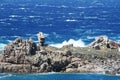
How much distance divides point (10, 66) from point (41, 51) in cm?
666

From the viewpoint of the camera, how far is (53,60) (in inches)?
4633

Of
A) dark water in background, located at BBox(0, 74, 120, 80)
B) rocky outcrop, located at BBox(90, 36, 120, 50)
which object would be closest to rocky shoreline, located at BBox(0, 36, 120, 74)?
rocky outcrop, located at BBox(90, 36, 120, 50)

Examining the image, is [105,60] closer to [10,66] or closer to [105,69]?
[105,69]

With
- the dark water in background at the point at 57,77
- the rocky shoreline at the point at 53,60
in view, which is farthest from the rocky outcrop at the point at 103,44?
the dark water in background at the point at 57,77

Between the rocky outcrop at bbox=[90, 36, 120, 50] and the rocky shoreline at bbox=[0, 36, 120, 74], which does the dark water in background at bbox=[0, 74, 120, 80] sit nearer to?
the rocky shoreline at bbox=[0, 36, 120, 74]

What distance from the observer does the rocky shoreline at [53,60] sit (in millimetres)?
117500

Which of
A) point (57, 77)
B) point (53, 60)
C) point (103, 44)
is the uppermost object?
point (103, 44)

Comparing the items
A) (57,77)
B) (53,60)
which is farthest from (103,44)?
A: (57,77)

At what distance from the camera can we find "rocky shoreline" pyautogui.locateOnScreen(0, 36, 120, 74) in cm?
11750

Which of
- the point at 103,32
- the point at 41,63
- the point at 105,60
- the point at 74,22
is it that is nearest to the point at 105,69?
the point at 105,60

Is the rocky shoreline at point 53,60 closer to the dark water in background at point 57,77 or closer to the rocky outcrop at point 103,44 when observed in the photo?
the rocky outcrop at point 103,44

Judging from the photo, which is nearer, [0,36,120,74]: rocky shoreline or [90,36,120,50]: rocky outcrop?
[0,36,120,74]: rocky shoreline

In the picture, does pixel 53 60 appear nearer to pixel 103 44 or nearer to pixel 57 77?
pixel 57 77

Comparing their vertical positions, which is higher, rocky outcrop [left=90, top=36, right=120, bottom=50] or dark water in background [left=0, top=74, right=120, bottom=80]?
rocky outcrop [left=90, top=36, right=120, bottom=50]
